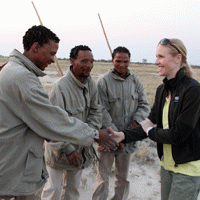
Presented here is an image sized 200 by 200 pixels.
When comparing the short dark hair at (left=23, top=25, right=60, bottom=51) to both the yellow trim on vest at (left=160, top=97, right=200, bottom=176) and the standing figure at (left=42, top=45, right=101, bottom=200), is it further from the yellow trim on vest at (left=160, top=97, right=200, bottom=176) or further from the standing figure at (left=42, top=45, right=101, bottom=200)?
the yellow trim on vest at (left=160, top=97, right=200, bottom=176)

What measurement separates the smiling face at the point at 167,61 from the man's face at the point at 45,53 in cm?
103

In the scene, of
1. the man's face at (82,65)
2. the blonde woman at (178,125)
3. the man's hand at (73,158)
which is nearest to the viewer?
the blonde woman at (178,125)

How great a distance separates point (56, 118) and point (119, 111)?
160 cm

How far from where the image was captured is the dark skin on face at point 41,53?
2053 millimetres

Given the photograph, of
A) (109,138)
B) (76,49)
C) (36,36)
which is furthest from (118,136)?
(36,36)

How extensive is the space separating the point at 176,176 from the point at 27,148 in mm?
1420

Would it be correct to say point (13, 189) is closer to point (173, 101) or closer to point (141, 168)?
point (173, 101)

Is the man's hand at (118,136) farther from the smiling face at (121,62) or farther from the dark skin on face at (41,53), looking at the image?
the dark skin on face at (41,53)

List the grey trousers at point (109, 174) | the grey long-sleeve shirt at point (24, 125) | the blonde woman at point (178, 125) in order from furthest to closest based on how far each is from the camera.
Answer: the grey trousers at point (109, 174) < the blonde woman at point (178, 125) < the grey long-sleeve shirt at point (24, 125)

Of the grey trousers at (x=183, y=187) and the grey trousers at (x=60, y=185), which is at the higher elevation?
the grey trousers at (x=183, y=187)

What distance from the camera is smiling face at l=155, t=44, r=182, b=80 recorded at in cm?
217

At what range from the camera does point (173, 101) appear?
216 cm

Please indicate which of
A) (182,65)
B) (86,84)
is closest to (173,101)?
(182,65)

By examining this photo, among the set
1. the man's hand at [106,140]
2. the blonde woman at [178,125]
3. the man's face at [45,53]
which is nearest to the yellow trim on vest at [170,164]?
the blonde woman at [178,125]
